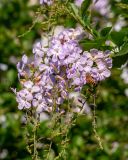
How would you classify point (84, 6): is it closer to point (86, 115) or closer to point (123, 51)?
point (123, 51)

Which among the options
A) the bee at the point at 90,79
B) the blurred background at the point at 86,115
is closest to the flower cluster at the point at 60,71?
the bee at the point at 90,79

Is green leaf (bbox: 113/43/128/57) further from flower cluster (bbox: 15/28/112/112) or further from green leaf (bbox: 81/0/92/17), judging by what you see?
green leaf (bbox: 81/0/92/17)

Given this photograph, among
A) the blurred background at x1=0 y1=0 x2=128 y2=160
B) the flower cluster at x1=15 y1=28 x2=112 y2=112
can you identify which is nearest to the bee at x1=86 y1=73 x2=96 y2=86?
the flower cluster at x1=15 y1=28 x2=112 y2=112

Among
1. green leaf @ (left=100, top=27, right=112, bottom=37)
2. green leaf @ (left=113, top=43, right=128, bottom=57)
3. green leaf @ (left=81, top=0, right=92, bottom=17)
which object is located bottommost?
green leaf @ (left=113, top=43, right=128, bottom=57)

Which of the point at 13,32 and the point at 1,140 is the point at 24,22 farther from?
the point at 1,140

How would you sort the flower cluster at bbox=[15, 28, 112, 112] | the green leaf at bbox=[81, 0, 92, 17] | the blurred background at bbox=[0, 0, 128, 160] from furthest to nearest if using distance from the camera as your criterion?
the blurred background at bbox=[0, 0, 128, 160], the green leaf at bbox=[81, 0, 92, 17], the flower cluster at bbox=[15, 28, 112, 112]

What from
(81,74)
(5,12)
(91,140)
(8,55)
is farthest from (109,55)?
(5,12)

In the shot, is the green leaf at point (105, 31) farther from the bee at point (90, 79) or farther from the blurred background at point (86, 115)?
the blurred background at point (86, 115)

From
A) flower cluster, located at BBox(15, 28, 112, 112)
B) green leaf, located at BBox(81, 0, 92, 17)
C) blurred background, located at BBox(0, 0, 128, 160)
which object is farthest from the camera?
blurred background, located at BBox(0, 0, 128, 160)
